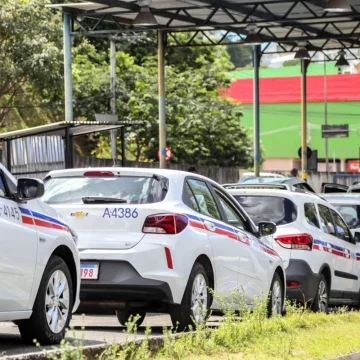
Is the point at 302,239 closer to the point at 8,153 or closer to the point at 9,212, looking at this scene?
the point at 9,212

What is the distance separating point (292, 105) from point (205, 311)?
76.0m

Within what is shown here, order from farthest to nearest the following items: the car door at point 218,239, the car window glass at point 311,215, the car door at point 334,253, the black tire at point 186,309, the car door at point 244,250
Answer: the car door at point 334,253, the car window glass at point 311,215, the car door at point 244,250, the car door at point 218,239, the black tire at point 186,309

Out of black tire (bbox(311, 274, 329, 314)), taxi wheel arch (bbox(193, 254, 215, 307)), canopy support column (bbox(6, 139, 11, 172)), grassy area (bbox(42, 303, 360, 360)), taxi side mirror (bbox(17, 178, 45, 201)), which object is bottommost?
black tire (bbox(311, 274, 329, 314))

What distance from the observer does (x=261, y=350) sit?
10.2 meters

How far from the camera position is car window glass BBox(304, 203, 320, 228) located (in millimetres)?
15852

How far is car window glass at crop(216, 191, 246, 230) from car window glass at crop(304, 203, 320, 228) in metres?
2.24

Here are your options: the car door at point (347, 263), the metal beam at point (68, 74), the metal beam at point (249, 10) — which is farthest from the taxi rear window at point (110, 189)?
the metal beam at point (249, 10)

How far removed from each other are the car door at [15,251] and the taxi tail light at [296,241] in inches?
249

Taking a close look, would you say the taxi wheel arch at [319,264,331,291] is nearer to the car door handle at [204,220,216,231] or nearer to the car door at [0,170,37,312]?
the car door handle at [204,220,216,231]

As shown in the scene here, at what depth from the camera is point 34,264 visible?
32.1ft

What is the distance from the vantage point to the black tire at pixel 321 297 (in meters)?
15.9

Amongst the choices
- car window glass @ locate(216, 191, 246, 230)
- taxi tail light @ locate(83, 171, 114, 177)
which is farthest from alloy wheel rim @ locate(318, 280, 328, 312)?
taxi tail light @ locate(83, 171, 114, 177)

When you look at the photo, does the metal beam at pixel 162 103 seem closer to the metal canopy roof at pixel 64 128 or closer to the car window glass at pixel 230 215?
the metal canopy roof at pixel 64 128

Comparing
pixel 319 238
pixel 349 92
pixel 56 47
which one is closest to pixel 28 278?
pixel 319 238
